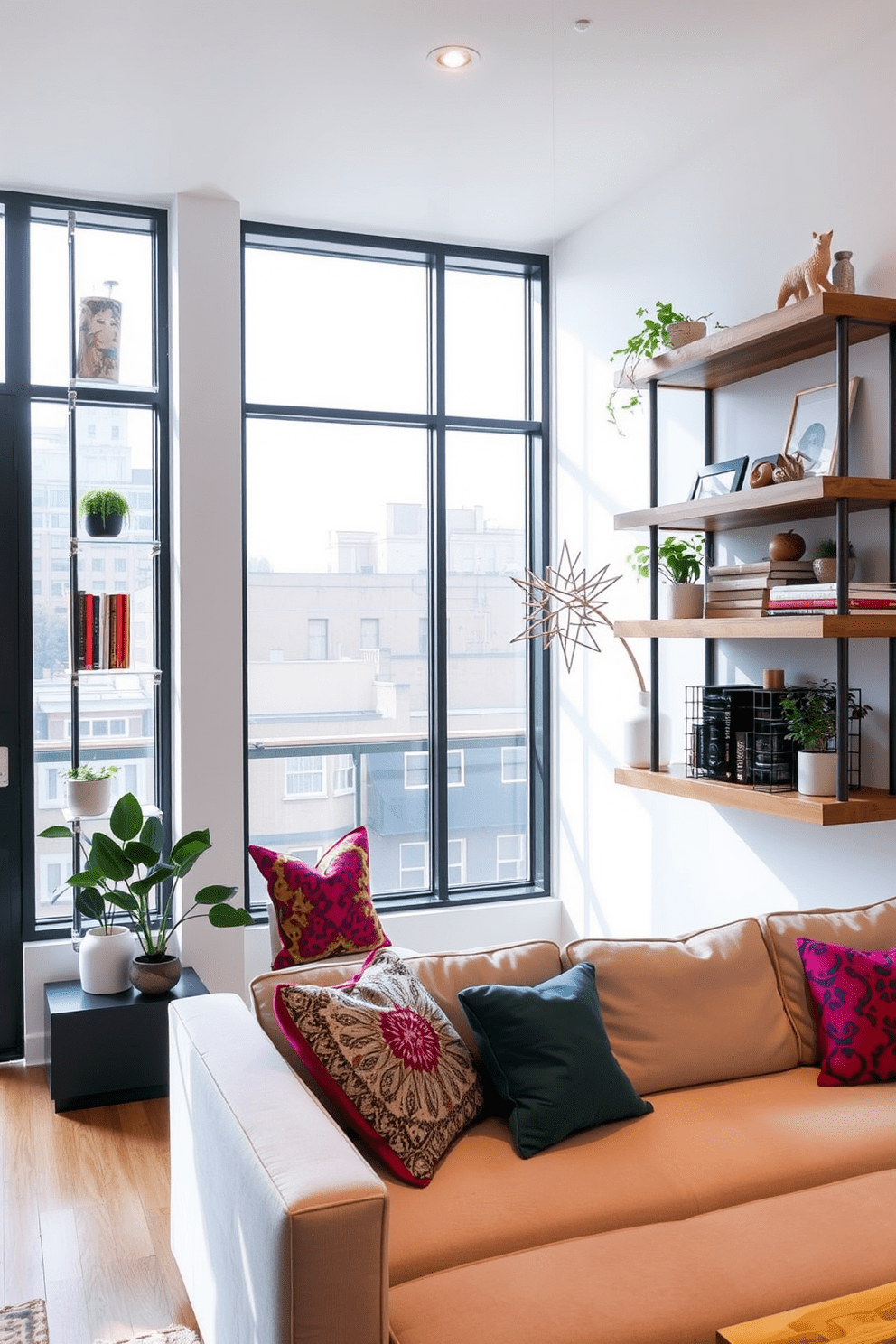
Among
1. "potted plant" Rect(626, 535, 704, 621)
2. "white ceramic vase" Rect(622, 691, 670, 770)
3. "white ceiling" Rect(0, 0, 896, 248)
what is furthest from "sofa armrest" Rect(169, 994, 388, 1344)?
"white ceiling" Rect(0, 0, 896, 248)

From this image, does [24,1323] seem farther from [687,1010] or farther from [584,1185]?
[687,1010]

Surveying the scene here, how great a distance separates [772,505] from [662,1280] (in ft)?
5.96

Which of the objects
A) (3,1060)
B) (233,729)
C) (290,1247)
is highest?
(233,729)

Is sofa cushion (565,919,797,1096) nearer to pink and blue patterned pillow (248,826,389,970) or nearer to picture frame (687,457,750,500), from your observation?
pink and blue patterned pillow (248,826,389,970)

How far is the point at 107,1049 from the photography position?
3.47 meters

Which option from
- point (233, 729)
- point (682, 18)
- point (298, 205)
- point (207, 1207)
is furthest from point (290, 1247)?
point (298, 205)

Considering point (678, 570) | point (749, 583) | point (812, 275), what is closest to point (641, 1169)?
point (749, 583)

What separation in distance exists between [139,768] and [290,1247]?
9.06 ft

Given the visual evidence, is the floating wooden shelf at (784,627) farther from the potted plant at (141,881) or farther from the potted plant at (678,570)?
the potted plant at (141,881)

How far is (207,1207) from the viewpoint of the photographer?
2.00 m

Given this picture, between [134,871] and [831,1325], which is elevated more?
[134,871]

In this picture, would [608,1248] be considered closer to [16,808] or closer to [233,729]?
[233,729]

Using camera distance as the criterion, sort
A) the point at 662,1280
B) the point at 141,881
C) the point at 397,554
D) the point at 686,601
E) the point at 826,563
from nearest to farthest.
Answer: the point at 662,1280
the point at 826,563
the point at 686,601
the point at 141,881
the point at 397,554

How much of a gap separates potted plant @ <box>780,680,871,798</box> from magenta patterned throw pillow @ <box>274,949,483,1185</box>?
4.02 ft
